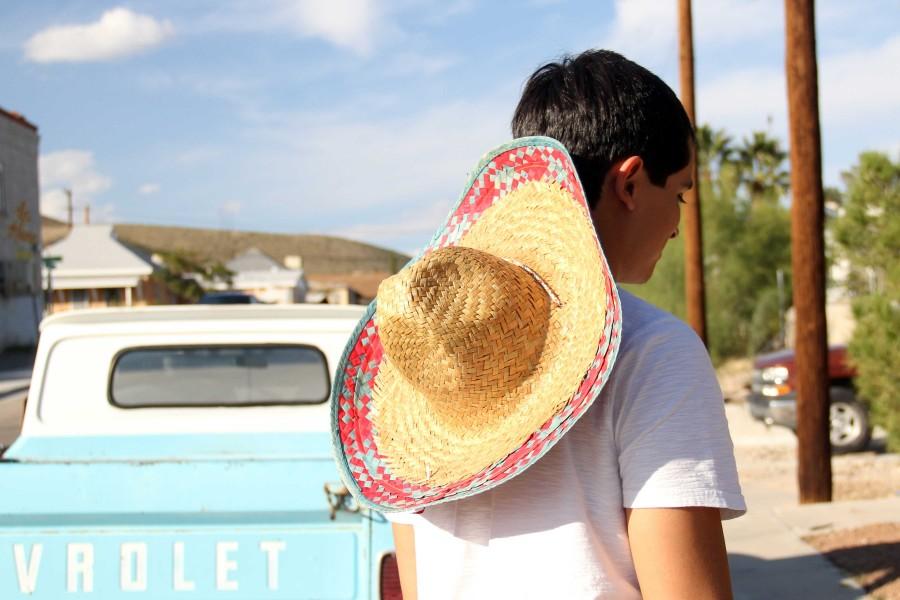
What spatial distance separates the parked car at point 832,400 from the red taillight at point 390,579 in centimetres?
897

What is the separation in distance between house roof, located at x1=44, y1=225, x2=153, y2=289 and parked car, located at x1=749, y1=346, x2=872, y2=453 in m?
45.0

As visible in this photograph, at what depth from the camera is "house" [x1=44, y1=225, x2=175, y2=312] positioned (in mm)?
51625

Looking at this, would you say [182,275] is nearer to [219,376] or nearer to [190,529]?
[219,376]

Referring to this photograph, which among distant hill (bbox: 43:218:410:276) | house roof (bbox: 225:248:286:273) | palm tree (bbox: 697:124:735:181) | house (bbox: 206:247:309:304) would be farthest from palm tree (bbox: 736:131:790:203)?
distant hill (bbox: 43:218:410:276)

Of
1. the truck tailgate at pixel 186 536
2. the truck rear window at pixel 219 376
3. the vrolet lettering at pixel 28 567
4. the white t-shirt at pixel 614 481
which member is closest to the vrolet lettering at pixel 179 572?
the truck tailgate at pixel 186 536

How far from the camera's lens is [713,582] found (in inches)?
51.0

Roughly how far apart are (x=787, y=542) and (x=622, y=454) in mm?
6749

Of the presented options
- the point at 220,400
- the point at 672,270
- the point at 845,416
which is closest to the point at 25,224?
the point at 672,270

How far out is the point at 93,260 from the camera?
56.3 m

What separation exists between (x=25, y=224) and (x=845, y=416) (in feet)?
118

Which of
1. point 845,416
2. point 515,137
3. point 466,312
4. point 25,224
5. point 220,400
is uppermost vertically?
point 25,224

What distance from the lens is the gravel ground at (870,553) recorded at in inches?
244

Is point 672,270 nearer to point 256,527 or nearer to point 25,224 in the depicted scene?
point 256,527

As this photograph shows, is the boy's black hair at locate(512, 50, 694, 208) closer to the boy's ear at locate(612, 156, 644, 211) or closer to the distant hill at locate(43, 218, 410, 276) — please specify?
the boy's ear at locate(612, 156, 644, 211)
